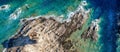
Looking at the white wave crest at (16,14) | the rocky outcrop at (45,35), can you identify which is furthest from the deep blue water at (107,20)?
the white wave crest at (16,14)

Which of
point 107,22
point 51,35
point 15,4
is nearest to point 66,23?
point 51,35

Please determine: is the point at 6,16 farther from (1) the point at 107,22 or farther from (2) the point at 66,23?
(1) the point at 107,22

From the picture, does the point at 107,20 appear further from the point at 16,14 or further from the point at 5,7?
the point at 5,7

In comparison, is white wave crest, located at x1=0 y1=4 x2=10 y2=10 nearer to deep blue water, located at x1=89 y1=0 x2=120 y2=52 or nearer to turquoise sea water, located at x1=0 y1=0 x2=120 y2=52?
turquoise sea water, located at x1=0 y1=0 x2=120 y2=52

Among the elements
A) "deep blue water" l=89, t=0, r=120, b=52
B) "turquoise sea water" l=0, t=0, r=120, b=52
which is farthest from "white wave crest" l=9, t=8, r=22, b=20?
"deep blue water" l=89, t=0, r=120, b=52

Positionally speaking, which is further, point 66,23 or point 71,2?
Answer: point 71,2

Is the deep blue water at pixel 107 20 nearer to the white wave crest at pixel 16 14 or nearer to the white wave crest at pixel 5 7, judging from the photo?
the white wave crest at pixel 16 14
